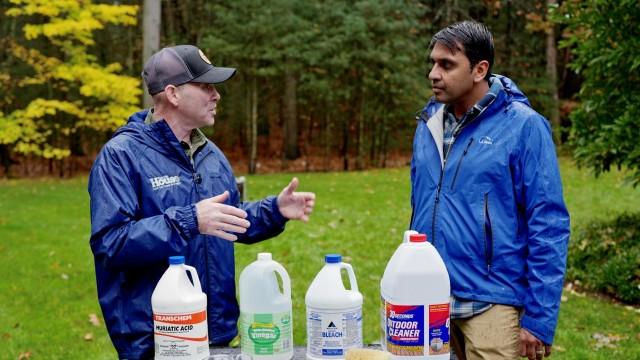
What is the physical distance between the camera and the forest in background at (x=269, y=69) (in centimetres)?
1888

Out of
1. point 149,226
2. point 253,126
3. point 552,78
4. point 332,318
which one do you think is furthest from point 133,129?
point 552,78

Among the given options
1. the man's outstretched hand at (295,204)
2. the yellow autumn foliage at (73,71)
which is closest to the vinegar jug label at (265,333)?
the man's outstretched hand at (295,204)

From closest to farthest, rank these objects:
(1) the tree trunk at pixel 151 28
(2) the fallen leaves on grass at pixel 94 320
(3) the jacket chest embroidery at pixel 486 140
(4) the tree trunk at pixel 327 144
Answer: (3) the jacket chest embroidery at pixel 486 140
(2) the fallen leaves on grass at pixel 94 320
(1) the tree trunk at pixel 151 28
(4) the tree trunk at pixel 327 144

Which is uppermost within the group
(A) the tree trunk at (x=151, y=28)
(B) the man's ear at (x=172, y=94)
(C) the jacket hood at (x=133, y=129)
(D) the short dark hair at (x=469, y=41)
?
(A) the tree trunk at (x=151, y=28)

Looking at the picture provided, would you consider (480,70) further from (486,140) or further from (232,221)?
(232,221)

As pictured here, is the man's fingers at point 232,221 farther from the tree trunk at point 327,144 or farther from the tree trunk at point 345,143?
the tree trunk at point 327,144

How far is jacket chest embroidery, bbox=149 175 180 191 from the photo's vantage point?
295 centimetres

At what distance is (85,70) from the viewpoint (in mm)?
18281

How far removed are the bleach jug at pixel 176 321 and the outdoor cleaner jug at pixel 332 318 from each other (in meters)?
0.44

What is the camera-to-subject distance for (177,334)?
2.52 m

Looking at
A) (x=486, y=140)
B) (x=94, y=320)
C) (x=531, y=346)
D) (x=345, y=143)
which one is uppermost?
(x=486, y=140)

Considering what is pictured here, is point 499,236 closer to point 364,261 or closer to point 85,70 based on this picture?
point 364,261

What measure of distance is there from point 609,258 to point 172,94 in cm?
679

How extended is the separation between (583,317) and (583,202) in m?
7.06
